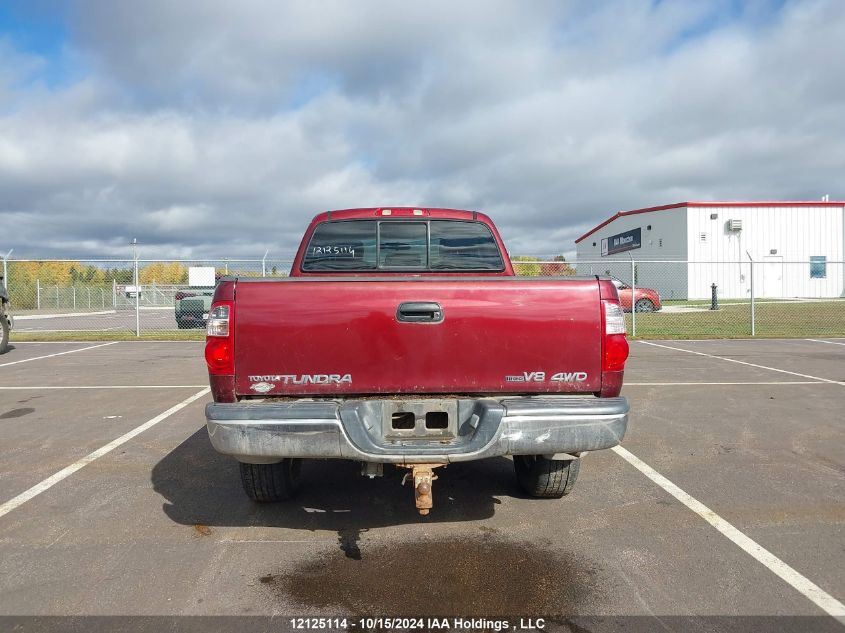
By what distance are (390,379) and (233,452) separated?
2.84 feet

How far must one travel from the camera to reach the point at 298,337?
291cm

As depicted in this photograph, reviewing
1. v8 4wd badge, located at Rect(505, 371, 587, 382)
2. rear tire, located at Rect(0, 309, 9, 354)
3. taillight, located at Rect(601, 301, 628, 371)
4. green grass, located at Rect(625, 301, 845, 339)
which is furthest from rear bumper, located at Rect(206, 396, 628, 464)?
green grass, located at Rect(625, 301, 845, 339)

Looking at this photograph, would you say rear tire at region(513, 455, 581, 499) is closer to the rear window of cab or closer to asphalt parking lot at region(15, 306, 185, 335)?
the rear window of cab

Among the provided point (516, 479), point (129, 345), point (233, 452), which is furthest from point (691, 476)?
point (129, 345)

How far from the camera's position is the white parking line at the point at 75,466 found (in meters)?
3.73

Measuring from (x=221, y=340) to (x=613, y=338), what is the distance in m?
2.05

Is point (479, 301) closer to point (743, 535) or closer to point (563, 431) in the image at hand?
point (563, 431)

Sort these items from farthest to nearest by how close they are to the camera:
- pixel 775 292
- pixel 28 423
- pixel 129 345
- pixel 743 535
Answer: pixel 775 292 → pixel 129 345 → pixel 28 423 → pixel 743 535

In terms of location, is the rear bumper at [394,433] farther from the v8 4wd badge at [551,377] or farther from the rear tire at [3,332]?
the rear tire at [3,332]

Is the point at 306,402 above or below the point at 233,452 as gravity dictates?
above

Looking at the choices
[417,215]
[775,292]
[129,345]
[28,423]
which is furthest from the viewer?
[775,292]

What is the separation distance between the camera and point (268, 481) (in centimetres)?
355

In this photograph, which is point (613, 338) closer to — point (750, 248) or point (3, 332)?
point (3, 332)

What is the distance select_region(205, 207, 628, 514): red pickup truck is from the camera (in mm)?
2795
